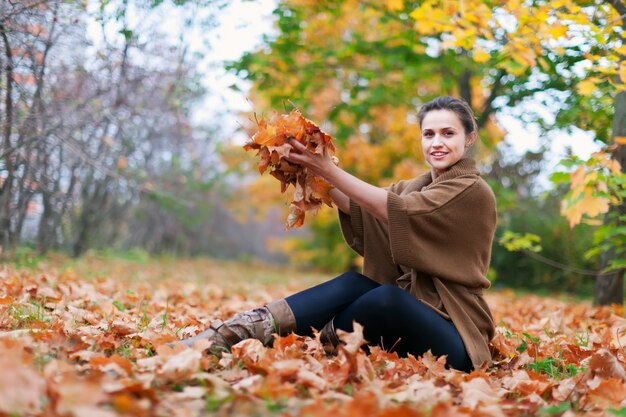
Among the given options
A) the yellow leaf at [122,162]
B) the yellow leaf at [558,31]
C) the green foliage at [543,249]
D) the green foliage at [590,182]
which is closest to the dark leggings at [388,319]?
the green foliage at [590,182]

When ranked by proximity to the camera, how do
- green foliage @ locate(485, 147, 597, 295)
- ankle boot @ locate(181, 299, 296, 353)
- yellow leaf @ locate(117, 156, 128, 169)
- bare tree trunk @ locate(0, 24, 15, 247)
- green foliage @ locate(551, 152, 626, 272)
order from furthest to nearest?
green foliage @ locate(485, 147, 597, 295), yellow leaf @ locate(117, 156, 128, 169), bare tree trunk @ locate(0, 24, 15, 247), green foliage @ locate(551, 152, 626, 272), ankle boot @ locate(181, 299, 296, 353)

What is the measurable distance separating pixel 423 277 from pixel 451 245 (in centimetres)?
20

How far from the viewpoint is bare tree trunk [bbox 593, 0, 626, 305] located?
166 inches

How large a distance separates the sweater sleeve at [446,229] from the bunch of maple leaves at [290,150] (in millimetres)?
354

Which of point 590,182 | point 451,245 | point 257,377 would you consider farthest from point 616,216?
point 257,377

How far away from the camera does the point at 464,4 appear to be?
12.6ft

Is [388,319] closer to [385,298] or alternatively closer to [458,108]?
[385,298]

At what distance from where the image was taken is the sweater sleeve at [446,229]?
2.32m

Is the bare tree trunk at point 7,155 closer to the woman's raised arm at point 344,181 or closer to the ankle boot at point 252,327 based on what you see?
the woman's raised arm at point 344,181

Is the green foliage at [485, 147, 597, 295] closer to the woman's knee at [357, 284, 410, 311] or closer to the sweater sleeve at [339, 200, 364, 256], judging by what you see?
the sweater sleeve at [339, 200, 364, 256]

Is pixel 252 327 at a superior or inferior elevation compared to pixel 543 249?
superior

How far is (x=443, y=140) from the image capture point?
2.63m

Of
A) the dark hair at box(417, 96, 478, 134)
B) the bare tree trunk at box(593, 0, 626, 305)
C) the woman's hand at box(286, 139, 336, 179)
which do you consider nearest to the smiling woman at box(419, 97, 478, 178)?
the dark hair at box(417, 96, 478, 134)

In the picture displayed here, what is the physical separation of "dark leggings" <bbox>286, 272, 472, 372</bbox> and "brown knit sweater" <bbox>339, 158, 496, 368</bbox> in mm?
76
